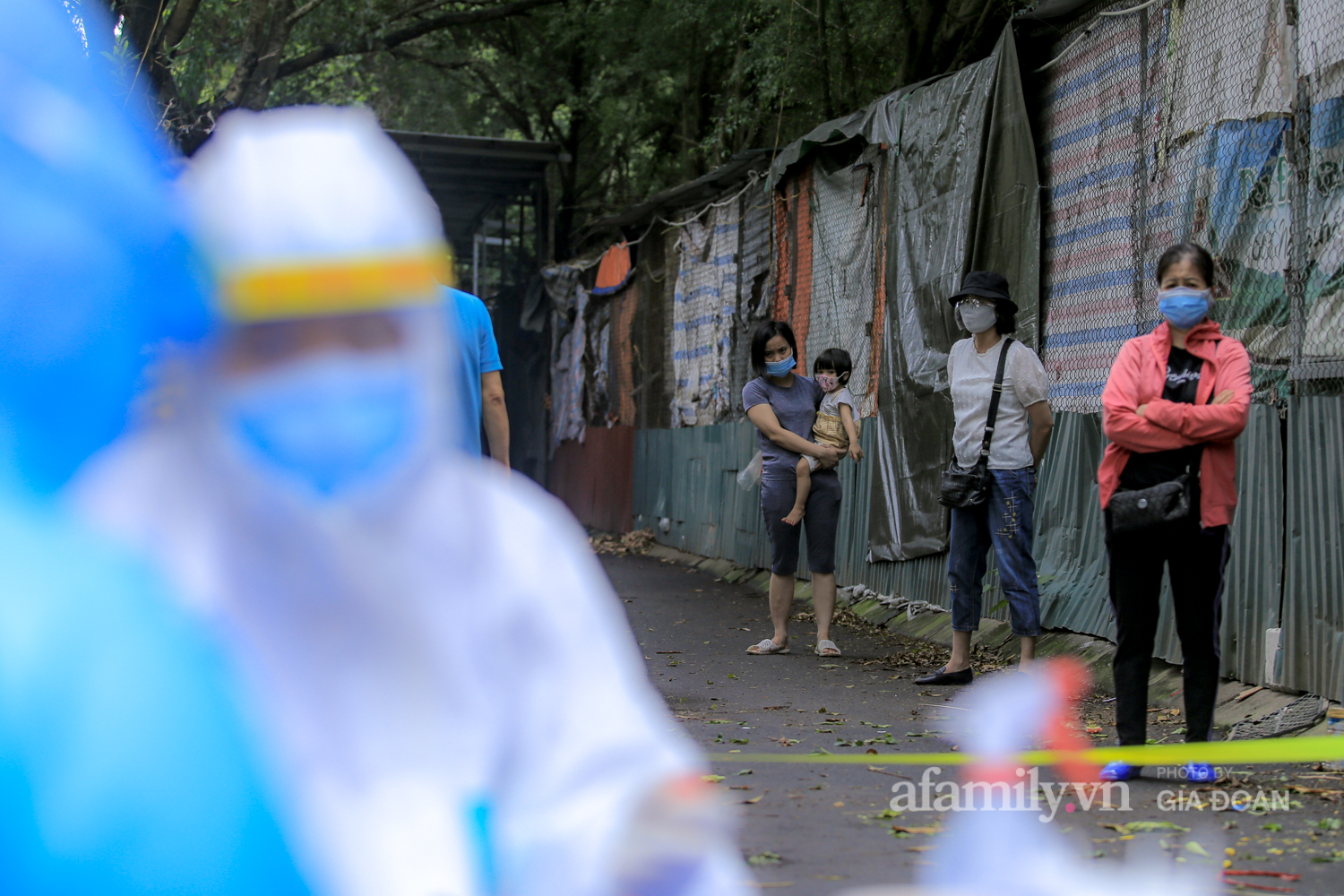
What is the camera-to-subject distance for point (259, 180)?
44.1 inches

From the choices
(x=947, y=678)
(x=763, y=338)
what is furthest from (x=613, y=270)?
(x=947, y=678)

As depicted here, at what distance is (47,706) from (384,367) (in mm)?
401

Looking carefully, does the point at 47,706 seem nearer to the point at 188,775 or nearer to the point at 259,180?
the point at 188,775

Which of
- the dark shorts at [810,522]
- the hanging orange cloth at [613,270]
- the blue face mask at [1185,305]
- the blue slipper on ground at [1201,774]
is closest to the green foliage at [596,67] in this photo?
the hanging orange cloth at [613,270]

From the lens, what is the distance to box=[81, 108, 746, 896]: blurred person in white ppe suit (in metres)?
1.10

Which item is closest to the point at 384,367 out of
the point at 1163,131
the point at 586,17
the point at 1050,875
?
the point at 1050,875

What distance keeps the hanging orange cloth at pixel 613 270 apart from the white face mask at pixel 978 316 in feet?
34.7

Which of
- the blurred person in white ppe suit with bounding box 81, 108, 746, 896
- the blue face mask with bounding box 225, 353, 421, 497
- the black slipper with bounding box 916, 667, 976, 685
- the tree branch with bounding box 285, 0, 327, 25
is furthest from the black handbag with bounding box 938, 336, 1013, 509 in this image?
the tree branch with bounding box 285, 0, 327, 25

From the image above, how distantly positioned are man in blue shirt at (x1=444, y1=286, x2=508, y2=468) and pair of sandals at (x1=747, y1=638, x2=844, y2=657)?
313 cm

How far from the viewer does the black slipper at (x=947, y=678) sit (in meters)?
6.82

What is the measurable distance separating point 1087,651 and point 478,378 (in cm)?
390

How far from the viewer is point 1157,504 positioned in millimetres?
4566

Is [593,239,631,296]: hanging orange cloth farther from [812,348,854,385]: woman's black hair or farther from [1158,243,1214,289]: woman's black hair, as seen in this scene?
[1158,243,1214,289]: woman's black hair

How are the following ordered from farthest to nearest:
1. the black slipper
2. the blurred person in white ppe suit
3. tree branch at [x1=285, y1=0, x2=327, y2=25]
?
tree branch at [x1=285, y1=0, x2=327, y2=25] → the black slipper → the blurred person in white ppe suit
